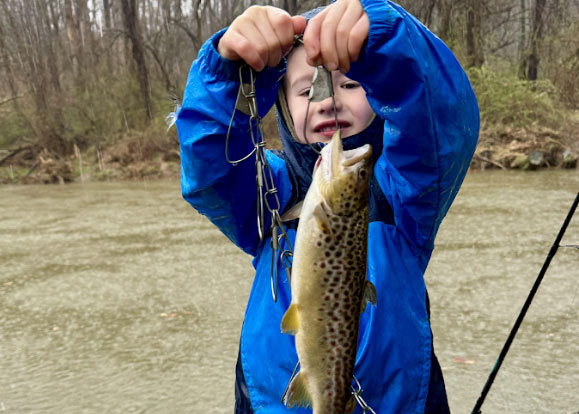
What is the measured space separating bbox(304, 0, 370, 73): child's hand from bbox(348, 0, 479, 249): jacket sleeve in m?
0.04

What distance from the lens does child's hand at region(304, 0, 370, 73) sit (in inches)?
55.1

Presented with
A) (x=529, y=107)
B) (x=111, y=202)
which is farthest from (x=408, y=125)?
(x=529, y=107)

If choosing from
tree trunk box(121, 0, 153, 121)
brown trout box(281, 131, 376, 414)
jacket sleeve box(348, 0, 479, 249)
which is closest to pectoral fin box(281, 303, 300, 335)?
brown trout box(281, 131, 376, 414)

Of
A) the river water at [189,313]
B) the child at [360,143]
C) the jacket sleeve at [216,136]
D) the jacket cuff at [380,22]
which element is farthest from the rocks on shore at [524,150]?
the jacket cuff at [380,22]

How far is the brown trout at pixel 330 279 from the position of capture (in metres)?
1.31

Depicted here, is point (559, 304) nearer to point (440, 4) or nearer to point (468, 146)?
point (468, 146)

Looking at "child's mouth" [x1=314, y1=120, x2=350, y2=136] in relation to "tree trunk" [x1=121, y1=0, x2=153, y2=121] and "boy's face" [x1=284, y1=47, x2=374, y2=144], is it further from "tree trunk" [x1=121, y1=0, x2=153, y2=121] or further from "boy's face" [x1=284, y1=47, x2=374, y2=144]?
"tree trunk" [x1=121, y1=0, x2=153, y2=121]

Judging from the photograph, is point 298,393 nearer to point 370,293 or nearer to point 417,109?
point 370,293

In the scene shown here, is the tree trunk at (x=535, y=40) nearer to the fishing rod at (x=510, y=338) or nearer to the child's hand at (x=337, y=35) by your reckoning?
the fishing rod at (x=510, y=338)

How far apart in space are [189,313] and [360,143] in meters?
3.15

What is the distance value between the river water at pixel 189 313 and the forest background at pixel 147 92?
267 inches

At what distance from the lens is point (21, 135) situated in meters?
18.2

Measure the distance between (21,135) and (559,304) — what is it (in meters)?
17.8

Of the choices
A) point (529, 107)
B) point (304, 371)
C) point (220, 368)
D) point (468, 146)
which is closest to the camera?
point (304, 371)
